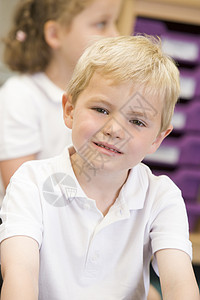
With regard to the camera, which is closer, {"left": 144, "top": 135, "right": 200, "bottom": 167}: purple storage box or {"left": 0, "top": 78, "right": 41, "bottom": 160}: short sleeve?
{"left": 0, "top": 78, "right": 41, "bottom": 160}: short sleeve

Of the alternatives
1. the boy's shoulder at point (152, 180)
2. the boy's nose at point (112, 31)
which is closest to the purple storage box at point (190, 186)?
the boy's nose at point (112, 31)

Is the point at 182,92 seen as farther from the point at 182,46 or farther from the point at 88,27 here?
the point at 88,27

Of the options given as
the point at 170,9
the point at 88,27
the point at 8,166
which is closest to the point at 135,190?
the point at 8,166

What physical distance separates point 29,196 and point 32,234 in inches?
2.2

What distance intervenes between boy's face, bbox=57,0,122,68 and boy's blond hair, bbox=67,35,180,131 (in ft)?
1.55

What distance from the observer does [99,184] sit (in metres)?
0.71

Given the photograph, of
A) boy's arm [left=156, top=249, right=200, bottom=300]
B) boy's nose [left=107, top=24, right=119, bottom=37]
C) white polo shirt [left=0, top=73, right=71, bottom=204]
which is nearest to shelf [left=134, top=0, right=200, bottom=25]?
boy's nose [left=107, top=24, right=119, bottom=37]

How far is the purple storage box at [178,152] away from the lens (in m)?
1.39

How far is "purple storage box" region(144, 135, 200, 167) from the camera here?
1395 millimetres

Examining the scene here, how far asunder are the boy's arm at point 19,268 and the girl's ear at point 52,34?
69 cm

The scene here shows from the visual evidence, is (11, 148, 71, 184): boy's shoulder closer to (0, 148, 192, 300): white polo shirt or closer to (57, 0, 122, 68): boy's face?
(0, 148, 192, 300): white polo shirt

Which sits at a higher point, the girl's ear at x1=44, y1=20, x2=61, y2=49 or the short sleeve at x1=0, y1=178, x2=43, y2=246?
the girl's ear at x1=44, y1=20, x2=61, y2=49

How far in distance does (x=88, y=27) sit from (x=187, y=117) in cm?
43

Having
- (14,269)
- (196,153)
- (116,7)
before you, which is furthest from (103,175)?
(196,153)
